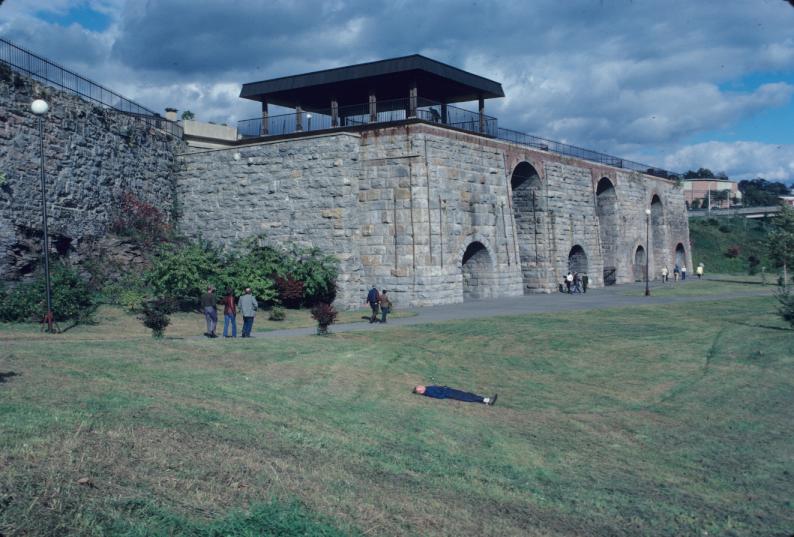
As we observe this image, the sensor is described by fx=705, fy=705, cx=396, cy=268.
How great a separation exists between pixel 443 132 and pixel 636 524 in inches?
914

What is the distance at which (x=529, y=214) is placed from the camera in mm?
37500

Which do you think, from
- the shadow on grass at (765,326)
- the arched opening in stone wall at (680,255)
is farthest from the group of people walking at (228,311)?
the arched opening in stone wall at (680,255)

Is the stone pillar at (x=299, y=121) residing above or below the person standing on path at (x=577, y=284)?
above

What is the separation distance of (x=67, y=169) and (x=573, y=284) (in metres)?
25.0

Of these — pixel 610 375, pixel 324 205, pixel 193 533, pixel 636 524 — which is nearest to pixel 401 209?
pixel 324 205

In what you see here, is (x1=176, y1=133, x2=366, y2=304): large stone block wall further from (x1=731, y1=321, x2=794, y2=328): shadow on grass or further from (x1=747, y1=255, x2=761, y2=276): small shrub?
(x1=747, y1=255, x2=761, y2=276): small shrub

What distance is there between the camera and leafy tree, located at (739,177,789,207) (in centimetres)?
12706

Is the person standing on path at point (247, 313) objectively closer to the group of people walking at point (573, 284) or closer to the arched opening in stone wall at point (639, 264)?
the group of people walking at point (573, 284)

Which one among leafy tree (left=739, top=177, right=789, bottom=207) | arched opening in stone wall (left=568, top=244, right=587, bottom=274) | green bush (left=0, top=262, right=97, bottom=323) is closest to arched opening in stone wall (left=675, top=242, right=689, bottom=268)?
arched opening in stone wall (left=568, top=244, right=587, bottom=274)

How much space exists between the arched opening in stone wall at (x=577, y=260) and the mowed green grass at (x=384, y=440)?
22.6 metres

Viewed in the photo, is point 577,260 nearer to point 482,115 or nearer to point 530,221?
point 530,221

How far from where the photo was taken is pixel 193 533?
580 cm

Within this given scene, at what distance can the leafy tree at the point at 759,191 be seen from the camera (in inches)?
5002

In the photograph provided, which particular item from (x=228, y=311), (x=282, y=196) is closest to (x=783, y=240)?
(x=282, y=196)
